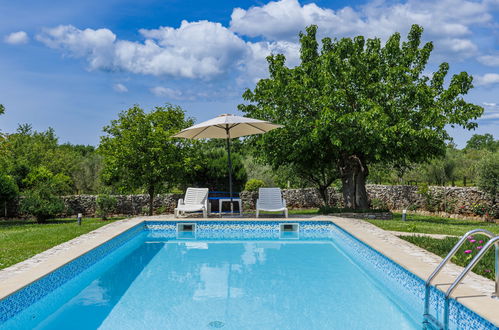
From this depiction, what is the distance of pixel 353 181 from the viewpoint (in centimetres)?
1410

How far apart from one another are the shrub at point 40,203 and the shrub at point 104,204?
2090mm

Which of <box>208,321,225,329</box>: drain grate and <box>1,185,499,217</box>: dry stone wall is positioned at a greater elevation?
<box>1,185,499,217</box>: dry stone wall

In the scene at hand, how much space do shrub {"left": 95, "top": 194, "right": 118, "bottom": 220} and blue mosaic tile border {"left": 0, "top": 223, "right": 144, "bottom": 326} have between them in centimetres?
976

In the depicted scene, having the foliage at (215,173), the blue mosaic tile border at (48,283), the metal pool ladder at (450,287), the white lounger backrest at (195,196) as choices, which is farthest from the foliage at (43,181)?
the metal pool ladder at (450,287)

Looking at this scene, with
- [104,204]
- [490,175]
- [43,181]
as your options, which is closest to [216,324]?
[104,204]

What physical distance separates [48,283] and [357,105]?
10370 millimetres

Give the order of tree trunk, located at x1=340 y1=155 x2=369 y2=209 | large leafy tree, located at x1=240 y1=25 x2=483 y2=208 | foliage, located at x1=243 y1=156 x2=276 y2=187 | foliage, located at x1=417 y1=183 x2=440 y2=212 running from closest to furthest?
large leafy tree, located at x1=240 y1=25 x2=483 y2=208 → tree trunk, located at x1=340 y1=155 x2=369 y2=209 → foliage, located at x1=417 y1=183 x2=440 y2=212 → foliage, located at x1=243 y1=156 x2=276 y2=187

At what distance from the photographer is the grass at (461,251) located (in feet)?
17.0

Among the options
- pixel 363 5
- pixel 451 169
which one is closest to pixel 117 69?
pixel 363 5

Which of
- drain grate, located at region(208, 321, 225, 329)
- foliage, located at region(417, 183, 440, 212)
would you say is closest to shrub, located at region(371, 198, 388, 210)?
foliage, located at region(417, 183, 440, 212)

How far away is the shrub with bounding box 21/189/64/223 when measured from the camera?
47.3 feet

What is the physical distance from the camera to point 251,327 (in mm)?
4172

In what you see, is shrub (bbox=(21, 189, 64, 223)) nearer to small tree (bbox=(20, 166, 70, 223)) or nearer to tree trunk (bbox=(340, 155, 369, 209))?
small tree (bbox=(20, 166, 70, 223))

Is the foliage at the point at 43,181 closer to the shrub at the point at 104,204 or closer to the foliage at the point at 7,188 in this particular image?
the foliage at the point at 7,188
